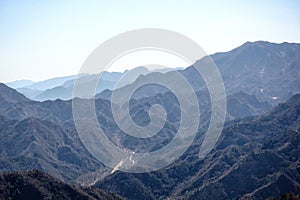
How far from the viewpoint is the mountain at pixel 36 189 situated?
85875 mm

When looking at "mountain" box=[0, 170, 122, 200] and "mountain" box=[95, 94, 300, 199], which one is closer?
"mountain" box=[0, 170, 122, 200]

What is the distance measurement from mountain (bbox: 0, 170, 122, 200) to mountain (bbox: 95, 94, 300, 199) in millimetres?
35344

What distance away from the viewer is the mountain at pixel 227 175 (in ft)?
376

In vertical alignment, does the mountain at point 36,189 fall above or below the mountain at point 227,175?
above

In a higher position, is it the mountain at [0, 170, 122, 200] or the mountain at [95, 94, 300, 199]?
the mountain at [0, 170, 122, 200]

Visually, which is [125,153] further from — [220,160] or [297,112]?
[297,112]

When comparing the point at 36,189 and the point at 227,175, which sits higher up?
the point at 36,189

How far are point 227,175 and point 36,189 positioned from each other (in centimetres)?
5747

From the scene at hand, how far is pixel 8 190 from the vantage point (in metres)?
85.9

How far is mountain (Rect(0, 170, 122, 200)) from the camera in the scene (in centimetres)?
8588

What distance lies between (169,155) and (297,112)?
6057 centimetres

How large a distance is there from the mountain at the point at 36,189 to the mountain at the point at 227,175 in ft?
116

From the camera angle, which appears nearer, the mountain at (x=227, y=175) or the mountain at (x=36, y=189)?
the mountain at (x=36, y=189)

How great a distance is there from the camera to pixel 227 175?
120500 millimetres
